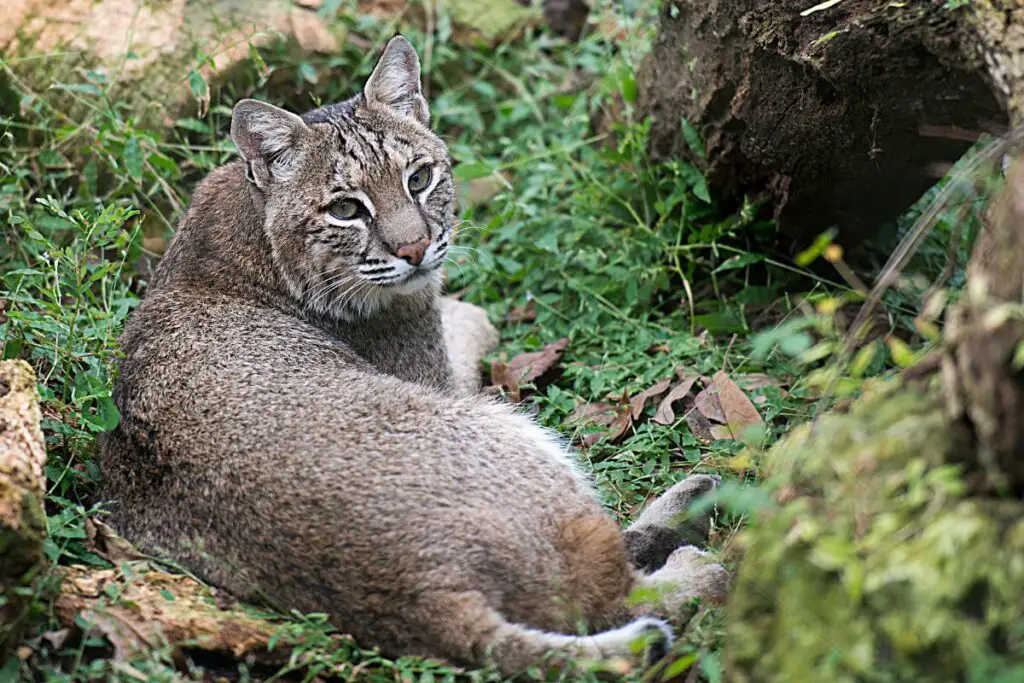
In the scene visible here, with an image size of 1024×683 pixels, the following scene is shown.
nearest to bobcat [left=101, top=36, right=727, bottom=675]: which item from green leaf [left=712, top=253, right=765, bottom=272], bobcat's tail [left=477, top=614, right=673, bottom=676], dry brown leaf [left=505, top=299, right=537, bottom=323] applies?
bobcat's tail [left=477, top=614, right=673, bottom=676]

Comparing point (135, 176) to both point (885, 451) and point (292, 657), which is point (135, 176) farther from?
point (885, 451)

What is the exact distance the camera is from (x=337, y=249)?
612 centimetres

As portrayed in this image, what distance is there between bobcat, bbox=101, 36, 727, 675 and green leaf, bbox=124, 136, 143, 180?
39.9 inches

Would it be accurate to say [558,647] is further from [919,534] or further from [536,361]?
[536,361]

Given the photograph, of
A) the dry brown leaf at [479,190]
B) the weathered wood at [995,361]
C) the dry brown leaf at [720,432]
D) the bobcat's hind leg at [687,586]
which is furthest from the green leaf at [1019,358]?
the dry brown leaf at [479,190]

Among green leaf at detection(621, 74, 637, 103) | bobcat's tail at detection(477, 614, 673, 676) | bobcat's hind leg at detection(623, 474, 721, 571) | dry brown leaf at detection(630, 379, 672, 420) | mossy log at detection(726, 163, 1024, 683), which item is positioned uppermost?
green leaf at detection(621, 74, 637, 103)

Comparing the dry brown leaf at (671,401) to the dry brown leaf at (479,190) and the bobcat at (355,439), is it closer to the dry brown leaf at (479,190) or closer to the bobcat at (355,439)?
the bobcat at (355,439)

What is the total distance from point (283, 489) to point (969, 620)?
9.13 feet

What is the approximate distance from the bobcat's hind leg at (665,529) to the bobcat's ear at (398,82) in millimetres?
2796

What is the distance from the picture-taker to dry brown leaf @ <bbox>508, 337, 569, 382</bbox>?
7.25m

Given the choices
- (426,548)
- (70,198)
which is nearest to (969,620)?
(426,548)

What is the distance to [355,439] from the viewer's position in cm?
495

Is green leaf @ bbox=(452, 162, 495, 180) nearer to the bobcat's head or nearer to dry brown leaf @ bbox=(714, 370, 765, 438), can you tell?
the bobcat's head

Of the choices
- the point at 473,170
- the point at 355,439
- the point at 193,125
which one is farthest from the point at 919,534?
the point at 193,125
